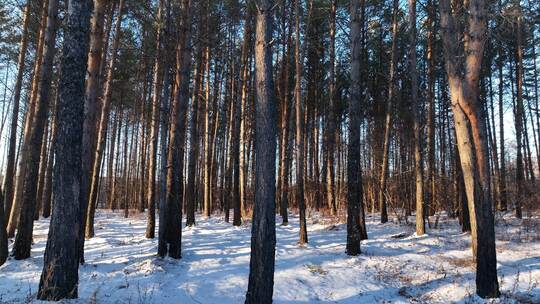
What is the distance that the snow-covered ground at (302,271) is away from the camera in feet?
23.6

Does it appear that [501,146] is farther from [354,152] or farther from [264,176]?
[264,176]

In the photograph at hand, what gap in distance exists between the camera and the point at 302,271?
8.88 meters

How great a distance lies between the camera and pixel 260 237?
5.95 m

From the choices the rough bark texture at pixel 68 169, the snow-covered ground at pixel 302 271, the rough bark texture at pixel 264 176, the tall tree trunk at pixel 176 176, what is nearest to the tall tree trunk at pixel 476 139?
the snow-covered ground at pixel 302 271

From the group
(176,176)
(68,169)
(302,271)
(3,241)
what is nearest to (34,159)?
(3,241)

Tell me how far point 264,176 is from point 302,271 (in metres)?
3.72

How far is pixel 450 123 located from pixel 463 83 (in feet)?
54.4

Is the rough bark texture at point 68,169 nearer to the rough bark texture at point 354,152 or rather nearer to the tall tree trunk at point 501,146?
the rough bark texture at point 354,152

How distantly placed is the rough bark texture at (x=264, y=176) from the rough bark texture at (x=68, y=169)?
2.63 meters

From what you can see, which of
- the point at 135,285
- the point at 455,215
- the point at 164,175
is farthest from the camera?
the point at 455,215

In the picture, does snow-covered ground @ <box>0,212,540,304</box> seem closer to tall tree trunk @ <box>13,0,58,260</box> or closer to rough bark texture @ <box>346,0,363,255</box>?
tall tree trunk @ <box>13,0,58,260</box>

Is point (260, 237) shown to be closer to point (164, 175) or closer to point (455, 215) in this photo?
point (164, 175)

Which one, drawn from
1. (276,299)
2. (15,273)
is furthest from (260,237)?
(15,273)

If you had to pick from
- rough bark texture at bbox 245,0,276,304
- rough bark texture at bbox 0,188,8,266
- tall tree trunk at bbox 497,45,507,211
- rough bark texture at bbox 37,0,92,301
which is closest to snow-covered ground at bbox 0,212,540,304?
rough bark texture at bbox 0,188,8,266
